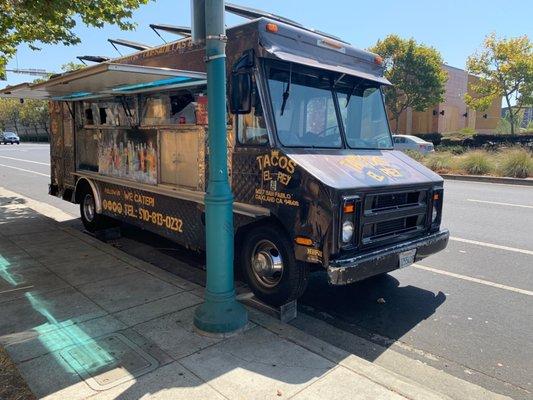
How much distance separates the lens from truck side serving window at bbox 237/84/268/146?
4.46 meters

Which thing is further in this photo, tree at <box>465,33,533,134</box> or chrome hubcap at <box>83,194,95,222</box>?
tree at <box>465,33,533,134</box>

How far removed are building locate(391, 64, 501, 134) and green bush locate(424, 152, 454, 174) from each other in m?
22.2

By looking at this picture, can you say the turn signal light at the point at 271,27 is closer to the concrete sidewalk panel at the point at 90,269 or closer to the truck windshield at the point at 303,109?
the truck windshield at the point at 303,109

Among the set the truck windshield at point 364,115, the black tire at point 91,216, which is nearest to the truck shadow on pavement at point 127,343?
the black tire at point 91,216

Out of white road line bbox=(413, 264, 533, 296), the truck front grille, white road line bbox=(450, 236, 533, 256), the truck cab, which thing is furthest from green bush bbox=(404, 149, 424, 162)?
the truck front grille

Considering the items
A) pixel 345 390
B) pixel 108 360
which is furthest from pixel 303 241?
pixel 108 360

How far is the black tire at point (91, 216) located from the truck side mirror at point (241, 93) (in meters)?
4.41

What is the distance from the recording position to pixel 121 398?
292 centimetres

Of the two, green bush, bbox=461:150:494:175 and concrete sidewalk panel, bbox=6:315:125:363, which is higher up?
green bush, bbox=461:150:494:175

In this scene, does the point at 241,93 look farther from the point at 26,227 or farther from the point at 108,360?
the point at 26,227

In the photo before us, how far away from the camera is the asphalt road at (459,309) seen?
12.5ft

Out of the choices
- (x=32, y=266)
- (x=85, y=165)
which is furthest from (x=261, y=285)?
(x=85, y=165)

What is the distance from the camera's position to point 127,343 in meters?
3.68

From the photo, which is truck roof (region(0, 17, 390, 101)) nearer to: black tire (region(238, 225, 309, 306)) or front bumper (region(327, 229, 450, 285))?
black tire (region(238, 225, 309, 306))
